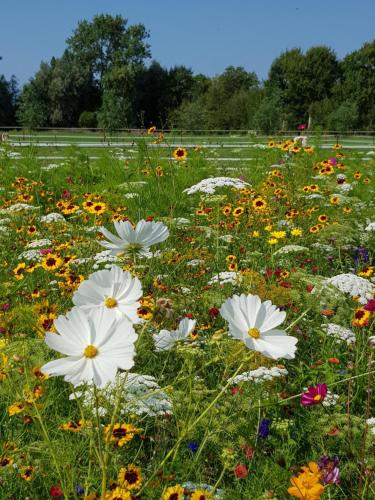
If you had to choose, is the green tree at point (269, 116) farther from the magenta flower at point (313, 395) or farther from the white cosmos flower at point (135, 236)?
the white cosmos flower at point (135, 236)

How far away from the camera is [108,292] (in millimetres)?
966

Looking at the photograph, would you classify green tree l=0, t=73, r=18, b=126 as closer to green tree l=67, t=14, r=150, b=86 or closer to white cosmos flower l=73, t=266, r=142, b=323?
green tree l=67, t=14, r=150, b=86

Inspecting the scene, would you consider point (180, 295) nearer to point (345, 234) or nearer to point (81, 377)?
point (345, 234)

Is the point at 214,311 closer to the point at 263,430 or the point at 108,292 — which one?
the point at 263,430

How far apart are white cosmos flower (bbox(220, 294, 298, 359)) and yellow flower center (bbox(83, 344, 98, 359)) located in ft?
0.72

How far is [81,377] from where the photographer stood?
32.5 inches

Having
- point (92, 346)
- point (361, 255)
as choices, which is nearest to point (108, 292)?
point (92, 346)

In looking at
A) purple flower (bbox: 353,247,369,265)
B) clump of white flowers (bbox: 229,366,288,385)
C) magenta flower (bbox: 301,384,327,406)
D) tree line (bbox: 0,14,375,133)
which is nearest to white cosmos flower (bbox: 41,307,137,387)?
magenta flower (bbox: 301,384,327,406)

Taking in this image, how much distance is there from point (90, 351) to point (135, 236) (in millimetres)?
302

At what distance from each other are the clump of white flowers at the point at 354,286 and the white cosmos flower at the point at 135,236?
122 cm

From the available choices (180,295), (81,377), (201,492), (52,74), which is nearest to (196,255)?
(180,295)

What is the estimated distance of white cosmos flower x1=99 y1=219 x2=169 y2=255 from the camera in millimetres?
1073

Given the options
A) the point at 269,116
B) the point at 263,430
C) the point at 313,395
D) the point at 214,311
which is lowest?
the point at 263,430

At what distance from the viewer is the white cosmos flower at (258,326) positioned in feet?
2.98
